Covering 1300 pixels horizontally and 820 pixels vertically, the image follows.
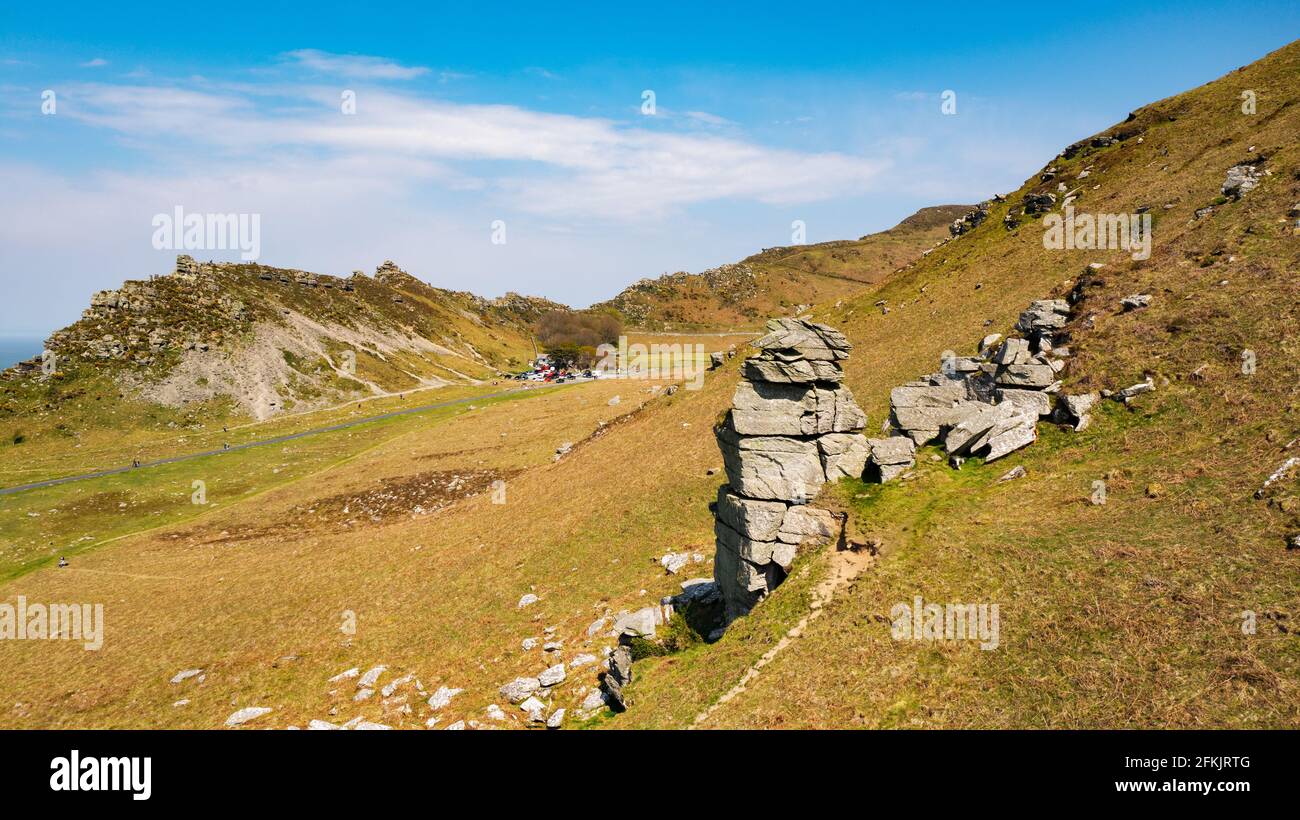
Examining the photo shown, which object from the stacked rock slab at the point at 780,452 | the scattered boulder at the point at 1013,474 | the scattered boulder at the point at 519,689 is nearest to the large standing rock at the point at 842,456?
the stacked rock slab at the point at 780,452

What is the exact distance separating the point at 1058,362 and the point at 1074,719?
2146 cm

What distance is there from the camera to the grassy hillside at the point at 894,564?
52.4 ft

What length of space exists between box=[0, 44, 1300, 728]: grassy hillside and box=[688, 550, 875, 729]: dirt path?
123 millimetres

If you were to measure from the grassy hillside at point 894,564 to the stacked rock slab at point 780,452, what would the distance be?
1.23 m

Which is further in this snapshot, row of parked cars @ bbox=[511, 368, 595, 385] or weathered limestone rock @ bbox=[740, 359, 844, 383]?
row of parked cars @ bbox=[511, 368, 595, 385]

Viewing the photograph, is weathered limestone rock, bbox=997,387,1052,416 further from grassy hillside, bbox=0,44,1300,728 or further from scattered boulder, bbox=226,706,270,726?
scattered boulder, bbox=226,706,270,726

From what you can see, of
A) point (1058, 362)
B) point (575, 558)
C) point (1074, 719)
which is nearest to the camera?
point (1074, 719)

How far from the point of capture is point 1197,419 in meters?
23.9

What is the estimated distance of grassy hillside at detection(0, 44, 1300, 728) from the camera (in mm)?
15977

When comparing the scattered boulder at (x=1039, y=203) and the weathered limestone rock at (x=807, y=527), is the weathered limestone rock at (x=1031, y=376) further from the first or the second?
the scattered boulder at (x=1039, y=203)

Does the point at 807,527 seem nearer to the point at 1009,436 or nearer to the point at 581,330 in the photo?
the point at 1009,436

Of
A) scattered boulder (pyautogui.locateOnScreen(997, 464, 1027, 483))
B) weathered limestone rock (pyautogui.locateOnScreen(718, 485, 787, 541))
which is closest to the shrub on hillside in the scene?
weathered limestone rock (pyautogui.locateOnScreen(718, 485, 787, 541))

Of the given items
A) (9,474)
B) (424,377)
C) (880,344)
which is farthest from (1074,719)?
(424,377)
